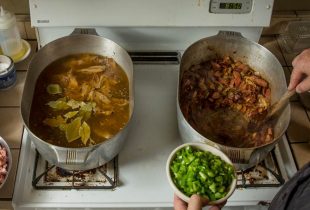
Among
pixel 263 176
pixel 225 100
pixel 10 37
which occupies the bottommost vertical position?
pixel 263 176

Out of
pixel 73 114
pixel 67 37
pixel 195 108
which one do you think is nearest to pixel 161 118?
pixel 195 108

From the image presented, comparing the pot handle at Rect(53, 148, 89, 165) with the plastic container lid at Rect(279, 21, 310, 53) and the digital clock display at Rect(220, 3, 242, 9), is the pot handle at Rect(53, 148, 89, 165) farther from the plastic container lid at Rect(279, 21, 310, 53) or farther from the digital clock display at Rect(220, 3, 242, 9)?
the plastic container lid at Rect(279, 21, 310, 53)

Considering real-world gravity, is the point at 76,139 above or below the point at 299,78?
below

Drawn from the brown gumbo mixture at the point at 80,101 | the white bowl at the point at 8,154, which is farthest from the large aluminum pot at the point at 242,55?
the white bowl at the point at 8,154

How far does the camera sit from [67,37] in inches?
45.6

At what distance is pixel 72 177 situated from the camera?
3.42 ft

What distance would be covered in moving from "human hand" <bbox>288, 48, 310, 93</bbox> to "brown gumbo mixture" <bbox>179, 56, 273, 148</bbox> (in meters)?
0.17

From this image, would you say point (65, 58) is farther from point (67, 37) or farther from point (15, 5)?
point (15, 5)

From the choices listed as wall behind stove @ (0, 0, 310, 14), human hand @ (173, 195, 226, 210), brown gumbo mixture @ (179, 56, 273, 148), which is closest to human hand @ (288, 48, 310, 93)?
brown gumbo mixture @ (179, 56, 273, 148)

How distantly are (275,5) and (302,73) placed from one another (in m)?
0.50

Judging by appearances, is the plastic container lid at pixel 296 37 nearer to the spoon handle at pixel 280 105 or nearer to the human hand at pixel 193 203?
the spoon handle at pixel 280 105

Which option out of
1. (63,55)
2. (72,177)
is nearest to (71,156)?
(72,177)

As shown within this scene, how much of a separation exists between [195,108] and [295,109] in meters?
0.33

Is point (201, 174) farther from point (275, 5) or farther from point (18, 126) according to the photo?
point (275, 5)
